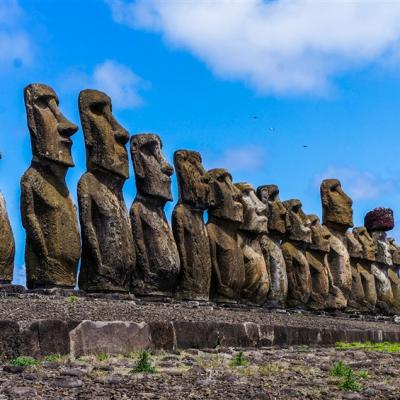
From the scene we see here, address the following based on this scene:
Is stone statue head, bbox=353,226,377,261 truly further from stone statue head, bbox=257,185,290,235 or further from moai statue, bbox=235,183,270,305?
moai statue, bbox=235,183,270,305

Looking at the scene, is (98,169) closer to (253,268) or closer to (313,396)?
(253,268)

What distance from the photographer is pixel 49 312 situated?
724 cm

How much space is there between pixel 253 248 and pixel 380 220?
9.00 meters

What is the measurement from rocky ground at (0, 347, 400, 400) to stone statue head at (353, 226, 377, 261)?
13.8 metres

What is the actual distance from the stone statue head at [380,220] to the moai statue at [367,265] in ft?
4.36

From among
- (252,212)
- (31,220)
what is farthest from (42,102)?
(252,212)

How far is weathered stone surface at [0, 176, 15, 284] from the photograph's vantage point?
948 cm

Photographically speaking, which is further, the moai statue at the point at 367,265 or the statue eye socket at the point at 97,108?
the moai statue at the point at 367,265

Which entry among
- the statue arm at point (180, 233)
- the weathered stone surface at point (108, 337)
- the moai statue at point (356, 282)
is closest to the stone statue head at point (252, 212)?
the statue arm at point (180, 233)

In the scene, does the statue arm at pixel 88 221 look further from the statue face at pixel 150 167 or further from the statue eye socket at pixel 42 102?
the statue face at pixel 150 167

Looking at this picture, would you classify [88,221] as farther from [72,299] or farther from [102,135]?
A: [72,299]

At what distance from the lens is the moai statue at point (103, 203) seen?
10766 millimetres

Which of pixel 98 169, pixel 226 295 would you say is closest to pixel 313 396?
pixel 98 169

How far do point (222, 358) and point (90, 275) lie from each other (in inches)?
141
